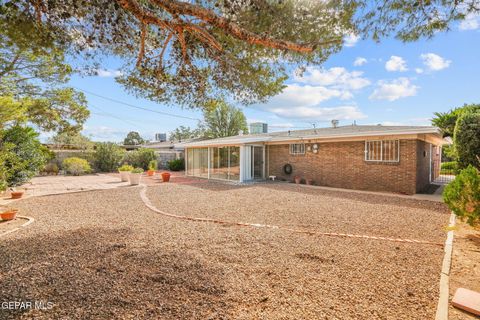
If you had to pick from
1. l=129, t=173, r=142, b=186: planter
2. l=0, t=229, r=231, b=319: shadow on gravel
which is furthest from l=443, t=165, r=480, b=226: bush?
l=129, t=173, r=142, b=186: planter

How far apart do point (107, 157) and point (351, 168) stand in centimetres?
1951

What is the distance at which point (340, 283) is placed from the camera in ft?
9.42

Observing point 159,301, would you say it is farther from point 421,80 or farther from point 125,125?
point 125,125

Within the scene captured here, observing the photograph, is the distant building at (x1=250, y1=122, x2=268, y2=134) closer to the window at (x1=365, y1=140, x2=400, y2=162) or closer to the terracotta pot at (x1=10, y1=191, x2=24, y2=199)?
the window at (x1=365, y1=140, x2=400, y2=162)

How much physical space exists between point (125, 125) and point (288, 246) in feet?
120

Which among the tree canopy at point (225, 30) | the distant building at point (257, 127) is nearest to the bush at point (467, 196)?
the tree canopy at point (225, 30)

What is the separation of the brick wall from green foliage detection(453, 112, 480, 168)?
178cm

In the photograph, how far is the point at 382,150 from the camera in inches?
410

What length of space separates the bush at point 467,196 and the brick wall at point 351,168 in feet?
17.5

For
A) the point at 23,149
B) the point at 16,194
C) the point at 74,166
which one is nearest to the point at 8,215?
the point at 16,194

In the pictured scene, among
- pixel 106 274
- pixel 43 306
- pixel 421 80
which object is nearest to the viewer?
pixel 43 306

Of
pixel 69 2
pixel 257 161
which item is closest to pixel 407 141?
pixel 257 161

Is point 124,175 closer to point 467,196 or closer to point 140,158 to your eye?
point 140,158

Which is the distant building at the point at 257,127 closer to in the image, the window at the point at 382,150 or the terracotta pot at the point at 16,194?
the window at the point at 382,150
